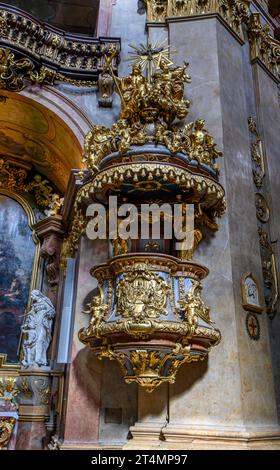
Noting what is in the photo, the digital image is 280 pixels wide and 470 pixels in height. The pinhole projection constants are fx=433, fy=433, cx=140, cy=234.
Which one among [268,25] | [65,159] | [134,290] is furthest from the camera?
[268,25]

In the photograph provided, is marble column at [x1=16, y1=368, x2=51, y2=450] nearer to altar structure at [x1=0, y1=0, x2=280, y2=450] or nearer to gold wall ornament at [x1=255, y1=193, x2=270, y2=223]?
altar structure at [x1=0, y1=0, x2=280, y2=450]

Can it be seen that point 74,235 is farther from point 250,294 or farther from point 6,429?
point 6,429

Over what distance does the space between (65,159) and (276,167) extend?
11.8 feet

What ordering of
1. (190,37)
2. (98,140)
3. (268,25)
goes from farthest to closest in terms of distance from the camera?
1. (268,25)
2. (190,37)
3. (98,140)

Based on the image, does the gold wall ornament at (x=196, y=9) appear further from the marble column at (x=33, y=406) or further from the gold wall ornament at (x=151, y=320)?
the marble column at (x=33, y=406)

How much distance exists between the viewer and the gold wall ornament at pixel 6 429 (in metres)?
6.86

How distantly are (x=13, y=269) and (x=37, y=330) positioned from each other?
4.84 feet

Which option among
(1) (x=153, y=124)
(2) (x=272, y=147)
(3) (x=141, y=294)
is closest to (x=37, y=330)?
(3) (x=141, y=294)

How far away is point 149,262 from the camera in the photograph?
448 cm

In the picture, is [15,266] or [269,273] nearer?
[269,273]

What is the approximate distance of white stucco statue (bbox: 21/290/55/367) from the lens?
710 centimetres

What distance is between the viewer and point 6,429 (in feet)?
22.7

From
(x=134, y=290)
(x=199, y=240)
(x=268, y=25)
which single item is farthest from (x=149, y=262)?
(x=268, y=25)

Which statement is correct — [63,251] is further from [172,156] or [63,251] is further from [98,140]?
[172,156]
